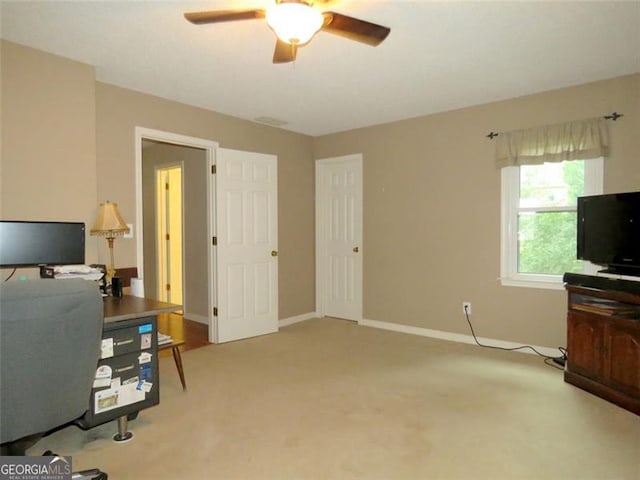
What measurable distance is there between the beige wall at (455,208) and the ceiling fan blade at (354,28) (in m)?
2.40

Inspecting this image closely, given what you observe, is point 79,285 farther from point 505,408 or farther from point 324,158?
point 324,158

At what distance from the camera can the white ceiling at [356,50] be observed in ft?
7.34

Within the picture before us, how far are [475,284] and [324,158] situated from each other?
99.3 inches

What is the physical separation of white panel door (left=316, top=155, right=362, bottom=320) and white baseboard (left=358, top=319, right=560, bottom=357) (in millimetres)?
290

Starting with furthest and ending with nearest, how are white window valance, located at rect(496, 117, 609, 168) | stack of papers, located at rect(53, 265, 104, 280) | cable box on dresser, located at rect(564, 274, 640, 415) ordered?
1. white window valance, located at rect(496, 117, 609, 168)
2. cable box on dresser, located at rect(564, 274, 640, 415)
3. stack of papers, located at rect(53, 265, 104, 280)

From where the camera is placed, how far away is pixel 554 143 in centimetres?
354

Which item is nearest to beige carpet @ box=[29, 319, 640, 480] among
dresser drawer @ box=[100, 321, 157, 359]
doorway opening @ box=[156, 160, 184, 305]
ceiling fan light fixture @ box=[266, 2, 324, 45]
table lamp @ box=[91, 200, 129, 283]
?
dresser drawer @ box=[100, 321, 157, 359]

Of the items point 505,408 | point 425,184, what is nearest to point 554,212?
point 425,184

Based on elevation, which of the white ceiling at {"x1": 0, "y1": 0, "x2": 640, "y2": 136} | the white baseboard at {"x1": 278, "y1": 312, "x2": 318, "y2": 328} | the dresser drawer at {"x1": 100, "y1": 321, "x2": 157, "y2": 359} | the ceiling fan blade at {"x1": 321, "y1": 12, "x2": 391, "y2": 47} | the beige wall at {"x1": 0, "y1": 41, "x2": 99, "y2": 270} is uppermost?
the white ceiling at {"x1": 0, "y1": 0, "x2": 640, "y2": 136}

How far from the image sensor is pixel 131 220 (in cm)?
350

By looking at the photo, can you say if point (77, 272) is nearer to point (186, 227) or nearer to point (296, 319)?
point (186, 227)

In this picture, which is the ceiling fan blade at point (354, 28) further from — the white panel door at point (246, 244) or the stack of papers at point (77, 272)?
the white panel door at point (246, 244)

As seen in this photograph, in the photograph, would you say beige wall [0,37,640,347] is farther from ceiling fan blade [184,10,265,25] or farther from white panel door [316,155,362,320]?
ceiling fan blade [184,10,265,25]

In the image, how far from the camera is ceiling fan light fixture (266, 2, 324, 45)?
70.3 inches
